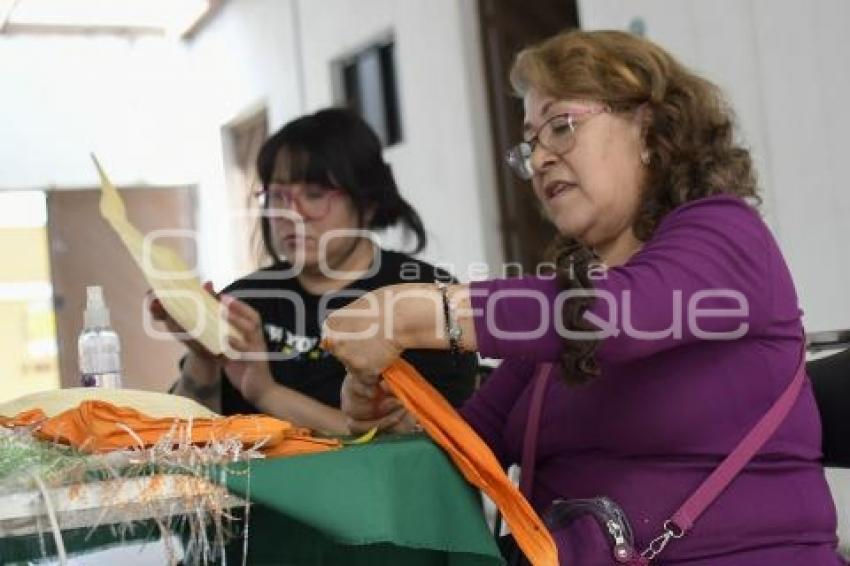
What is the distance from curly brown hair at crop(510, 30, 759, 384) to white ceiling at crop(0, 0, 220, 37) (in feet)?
19.2

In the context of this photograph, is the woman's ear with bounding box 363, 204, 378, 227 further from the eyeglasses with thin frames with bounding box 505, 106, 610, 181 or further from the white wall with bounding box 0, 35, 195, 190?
the white wall with bounding box 0, 35, 195, 190

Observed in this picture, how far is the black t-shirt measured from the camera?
178 centimetres

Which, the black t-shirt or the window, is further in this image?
the window

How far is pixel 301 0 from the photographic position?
229 inches

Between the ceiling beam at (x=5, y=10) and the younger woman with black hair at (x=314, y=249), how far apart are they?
497cm

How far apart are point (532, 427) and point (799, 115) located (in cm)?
186

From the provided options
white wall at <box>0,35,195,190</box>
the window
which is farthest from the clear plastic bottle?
white wall at <box>0,35,195,190</box>

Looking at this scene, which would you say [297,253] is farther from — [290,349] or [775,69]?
[775,69]

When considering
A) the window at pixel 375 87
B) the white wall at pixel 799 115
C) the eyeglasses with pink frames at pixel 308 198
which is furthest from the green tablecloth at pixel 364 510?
the window at pixel 375 87

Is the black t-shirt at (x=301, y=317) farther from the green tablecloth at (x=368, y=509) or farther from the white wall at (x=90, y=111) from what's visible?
the white wall at (x=90, y=111)

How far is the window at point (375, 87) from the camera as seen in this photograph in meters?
5.17

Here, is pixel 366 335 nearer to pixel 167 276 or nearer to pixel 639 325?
pixel 639 325

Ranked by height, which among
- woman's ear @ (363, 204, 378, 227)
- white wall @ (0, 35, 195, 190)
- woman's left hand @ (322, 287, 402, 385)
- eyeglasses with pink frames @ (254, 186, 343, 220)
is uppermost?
white wall @ (0, 35, 195, 190)

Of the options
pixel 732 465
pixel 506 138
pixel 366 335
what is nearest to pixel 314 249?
pixel 366 335
